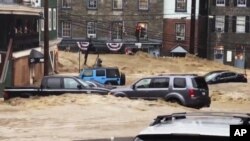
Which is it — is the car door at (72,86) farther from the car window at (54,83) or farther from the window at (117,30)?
the window at (117,30)

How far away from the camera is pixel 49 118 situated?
2220 cm

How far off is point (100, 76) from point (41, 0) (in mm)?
9553

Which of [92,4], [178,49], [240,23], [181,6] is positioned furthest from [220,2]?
[92,4]

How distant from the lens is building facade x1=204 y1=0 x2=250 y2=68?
7525cm

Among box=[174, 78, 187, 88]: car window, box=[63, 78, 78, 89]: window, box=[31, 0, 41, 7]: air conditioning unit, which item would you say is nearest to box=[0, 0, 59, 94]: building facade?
box=[31, 0, 41, 7]: air conditioning unit

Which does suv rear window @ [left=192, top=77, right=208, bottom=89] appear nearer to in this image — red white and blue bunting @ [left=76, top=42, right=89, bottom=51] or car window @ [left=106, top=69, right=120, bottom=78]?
car window @ [left=106, top=69, right=120, bottom=78]

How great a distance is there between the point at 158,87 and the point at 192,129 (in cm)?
2181

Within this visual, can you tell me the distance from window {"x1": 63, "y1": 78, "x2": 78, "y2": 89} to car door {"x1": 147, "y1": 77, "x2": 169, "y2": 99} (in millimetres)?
3203

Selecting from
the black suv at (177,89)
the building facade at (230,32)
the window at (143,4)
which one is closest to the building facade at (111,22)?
the window at (143,4)

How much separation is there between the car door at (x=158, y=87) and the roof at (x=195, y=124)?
20.6 meters

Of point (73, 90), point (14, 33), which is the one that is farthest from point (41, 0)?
point (73, 90)

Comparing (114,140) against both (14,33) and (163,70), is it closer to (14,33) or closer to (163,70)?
(14,33)

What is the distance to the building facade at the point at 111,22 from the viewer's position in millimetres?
74250

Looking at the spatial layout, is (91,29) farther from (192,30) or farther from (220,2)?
(220,2)
